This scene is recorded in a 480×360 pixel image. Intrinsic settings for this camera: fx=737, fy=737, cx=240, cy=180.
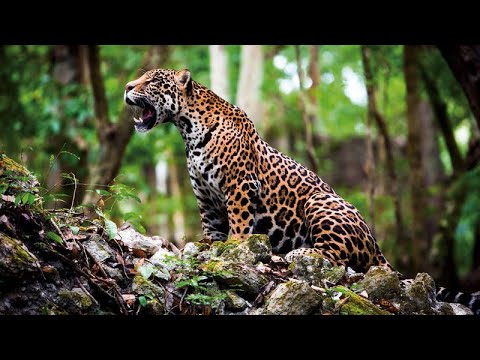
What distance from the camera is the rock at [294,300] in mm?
6730

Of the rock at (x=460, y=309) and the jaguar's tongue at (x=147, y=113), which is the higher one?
the jaguar's tongue at (x=147, y=113)

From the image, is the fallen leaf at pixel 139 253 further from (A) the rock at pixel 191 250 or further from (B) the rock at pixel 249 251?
(B) the rock at pixel 249 251

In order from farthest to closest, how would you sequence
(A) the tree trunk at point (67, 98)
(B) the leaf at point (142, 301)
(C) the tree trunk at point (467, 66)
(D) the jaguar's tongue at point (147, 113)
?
(A) the tree trunk at point (67, 98)
(C) the tree trunk at point (467, 66)
(D) the jaguar's tongue at point (147, 113)
(B) the leaf at point (142, 301)

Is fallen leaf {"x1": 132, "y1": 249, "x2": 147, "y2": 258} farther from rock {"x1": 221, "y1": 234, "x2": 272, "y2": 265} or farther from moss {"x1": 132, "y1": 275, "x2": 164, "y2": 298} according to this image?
rock {"x1": 221, "y1": 234, "x2": 272, "y2": 265}

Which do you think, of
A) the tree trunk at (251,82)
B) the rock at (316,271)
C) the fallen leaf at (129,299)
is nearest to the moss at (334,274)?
the rock at (316,271)

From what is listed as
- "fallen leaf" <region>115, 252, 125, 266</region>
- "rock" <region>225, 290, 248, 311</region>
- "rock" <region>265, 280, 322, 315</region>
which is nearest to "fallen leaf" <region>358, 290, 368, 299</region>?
"rock" <region>265, 280, 322, 315</region>

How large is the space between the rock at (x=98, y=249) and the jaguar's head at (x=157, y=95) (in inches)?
71.9

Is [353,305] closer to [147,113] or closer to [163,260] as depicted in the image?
[163,260]

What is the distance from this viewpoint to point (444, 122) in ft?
65.5

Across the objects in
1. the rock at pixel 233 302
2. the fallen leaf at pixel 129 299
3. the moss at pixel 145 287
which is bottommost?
the rock at pixel 233 302

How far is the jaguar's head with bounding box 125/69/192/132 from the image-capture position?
29.5 ft

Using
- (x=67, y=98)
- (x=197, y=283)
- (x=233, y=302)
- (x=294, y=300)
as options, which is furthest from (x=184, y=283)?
(x=67, y=98)
